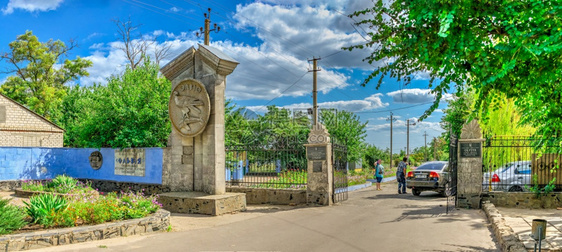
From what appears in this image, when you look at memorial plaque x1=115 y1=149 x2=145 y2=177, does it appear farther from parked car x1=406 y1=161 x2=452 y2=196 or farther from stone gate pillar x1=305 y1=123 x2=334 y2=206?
parked car x1=406 y1=161 x2=452 y2=196

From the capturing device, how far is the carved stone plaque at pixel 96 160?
728 inches

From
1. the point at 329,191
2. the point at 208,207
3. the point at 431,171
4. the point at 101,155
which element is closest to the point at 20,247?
the point at 208,207

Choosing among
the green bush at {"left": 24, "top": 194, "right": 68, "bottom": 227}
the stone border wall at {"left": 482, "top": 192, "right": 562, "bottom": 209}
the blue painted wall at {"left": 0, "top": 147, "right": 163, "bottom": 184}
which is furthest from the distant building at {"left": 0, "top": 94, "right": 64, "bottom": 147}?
the stone border wall at {"left": 482, "top": 192, "right": 562, "bottom": 209}

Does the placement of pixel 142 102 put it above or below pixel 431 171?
above

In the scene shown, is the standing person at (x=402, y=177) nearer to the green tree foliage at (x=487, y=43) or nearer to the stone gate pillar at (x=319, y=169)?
the stone gate pillar at (x=319, y=169)

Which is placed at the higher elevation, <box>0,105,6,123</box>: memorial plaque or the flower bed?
<box>0,105,6,123</box>: memorial plaque

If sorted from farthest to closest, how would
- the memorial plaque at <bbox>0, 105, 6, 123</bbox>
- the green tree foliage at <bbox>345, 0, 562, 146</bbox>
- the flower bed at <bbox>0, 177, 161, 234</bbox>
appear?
the memorial plaque at <bbox>0, 105, 6, 123</bbox> < the flower bed at <bbox>0, 177, 161, 234</bbox> < the green tree foliage at <bbox>345, 0, 562, 146</bbox>

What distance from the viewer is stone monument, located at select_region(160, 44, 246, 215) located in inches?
478

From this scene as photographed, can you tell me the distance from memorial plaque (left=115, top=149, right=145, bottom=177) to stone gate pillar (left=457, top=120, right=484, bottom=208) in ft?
38.4

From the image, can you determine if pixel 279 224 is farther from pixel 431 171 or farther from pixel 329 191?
pixel 431 171

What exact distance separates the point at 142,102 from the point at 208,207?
8.13 metres

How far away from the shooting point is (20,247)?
707 cm

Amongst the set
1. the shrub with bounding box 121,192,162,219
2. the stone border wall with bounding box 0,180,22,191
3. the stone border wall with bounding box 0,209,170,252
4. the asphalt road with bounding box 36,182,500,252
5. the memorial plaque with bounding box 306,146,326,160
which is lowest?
the stone border wall with bounding box 0,180,22,191

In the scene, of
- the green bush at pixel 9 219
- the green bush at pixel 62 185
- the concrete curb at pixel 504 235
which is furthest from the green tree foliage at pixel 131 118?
the concrete curb at pixel 504 235
